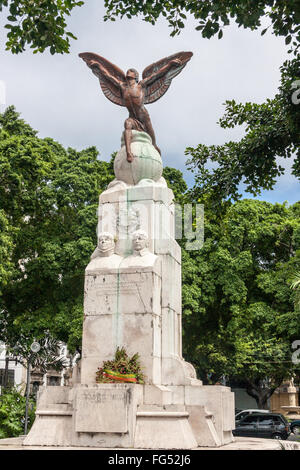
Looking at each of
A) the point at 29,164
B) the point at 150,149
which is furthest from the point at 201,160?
the point at 29,164

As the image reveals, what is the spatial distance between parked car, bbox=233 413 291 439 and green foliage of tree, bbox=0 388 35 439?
10.4 m

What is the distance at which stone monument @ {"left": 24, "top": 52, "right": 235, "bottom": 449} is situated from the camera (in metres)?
9.25

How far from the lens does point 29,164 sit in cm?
2333

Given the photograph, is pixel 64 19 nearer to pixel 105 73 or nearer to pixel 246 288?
pixel 105 73

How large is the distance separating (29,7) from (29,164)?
14.7 meters

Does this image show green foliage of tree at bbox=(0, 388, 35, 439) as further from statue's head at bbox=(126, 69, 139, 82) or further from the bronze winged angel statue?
statue's head at bbox=(126, 69, 139, 82)

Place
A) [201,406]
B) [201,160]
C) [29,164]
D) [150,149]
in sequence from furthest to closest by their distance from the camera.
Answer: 1. [29,164]
2. [201,160]
3. [150,149]
4. [201,406]

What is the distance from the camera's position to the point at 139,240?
444 inches

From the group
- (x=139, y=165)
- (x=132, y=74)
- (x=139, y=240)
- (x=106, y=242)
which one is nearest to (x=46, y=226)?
(x=132, y=74)

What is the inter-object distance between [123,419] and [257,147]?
7.11 metres

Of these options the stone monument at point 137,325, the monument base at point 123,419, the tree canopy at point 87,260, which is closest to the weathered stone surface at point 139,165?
the stone monument at point 137,325

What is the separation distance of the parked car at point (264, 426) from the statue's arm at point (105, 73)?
57.8ft

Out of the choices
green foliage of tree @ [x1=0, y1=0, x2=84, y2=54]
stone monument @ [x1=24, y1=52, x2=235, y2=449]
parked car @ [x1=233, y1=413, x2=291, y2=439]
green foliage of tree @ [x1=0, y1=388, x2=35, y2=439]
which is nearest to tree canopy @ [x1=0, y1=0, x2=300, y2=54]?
green foliage of tree @ [x1=0, y1=0, x2=84, y2=54]

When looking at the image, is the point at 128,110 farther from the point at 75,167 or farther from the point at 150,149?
the point at 75,167
